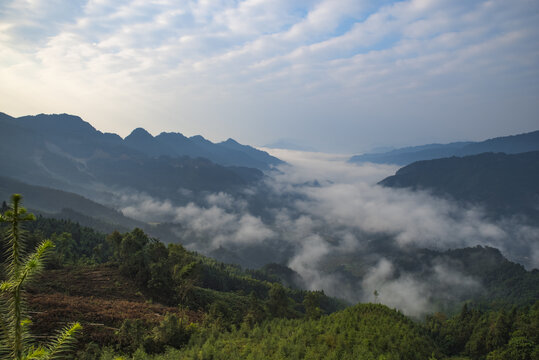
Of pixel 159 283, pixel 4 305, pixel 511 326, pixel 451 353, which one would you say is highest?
pixel 4 305

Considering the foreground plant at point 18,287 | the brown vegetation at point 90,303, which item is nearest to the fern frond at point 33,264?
the foreground plant at point 18,287

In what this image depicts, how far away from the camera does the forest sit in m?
24.6

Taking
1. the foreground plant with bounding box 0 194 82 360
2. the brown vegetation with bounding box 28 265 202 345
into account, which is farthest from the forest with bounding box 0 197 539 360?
the brown vegetation with bounding box 28 265 202 345

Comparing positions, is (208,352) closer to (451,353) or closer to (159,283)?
(159,283)

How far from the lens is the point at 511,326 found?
98.6m

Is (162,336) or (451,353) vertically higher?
(162,336)

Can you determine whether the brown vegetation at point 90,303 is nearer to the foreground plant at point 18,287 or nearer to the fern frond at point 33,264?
the foreground plant at point 18,287

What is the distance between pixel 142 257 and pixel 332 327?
165ft

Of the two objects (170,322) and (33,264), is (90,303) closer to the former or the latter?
(170,322)

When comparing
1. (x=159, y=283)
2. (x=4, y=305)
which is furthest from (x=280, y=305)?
(x=4, y=305)

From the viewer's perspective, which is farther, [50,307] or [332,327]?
[332,327]

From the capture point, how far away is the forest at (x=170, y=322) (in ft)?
80.7

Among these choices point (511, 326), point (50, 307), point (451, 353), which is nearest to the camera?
point (50, 307)

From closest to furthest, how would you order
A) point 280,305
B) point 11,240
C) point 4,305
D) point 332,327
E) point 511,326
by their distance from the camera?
point 11,240 < point 4,305 < point 332,327 < point 280,305 < point 511,326
